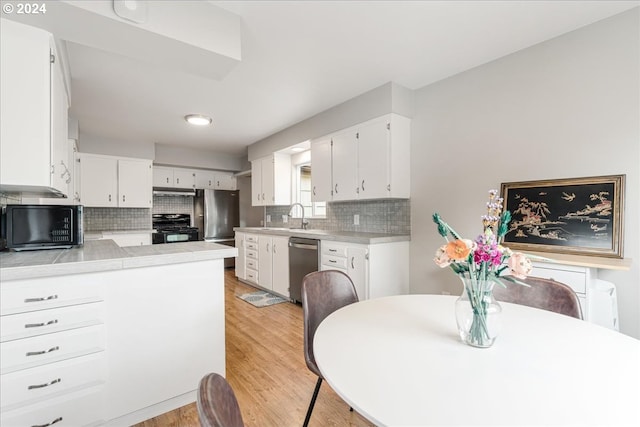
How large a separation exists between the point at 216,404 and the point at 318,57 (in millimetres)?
2551

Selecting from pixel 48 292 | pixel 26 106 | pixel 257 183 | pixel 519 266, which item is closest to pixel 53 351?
pixel 48 292

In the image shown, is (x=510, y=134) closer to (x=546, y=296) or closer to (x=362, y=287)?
(x=546, y=296)

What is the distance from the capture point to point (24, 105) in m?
1.50

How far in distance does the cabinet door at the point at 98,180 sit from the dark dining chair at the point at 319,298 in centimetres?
456

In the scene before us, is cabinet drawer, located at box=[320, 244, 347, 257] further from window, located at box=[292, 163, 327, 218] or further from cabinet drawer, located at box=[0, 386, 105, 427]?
cabinet drawer, located at box=[0, 386, 105, 427]

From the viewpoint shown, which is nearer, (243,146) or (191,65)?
(191,65)

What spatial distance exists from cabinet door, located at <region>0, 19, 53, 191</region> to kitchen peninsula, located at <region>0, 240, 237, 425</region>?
1.60 feet

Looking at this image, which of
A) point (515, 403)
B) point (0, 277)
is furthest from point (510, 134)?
point (0, 277)

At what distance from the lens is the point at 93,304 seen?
150cm

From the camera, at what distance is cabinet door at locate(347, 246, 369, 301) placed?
2.85m

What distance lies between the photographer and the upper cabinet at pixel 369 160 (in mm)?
3014

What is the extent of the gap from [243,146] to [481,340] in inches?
208

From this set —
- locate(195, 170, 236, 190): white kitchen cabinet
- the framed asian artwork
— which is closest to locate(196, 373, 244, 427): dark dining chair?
the framed asian artwork

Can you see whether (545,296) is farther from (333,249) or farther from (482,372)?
(333,249)
